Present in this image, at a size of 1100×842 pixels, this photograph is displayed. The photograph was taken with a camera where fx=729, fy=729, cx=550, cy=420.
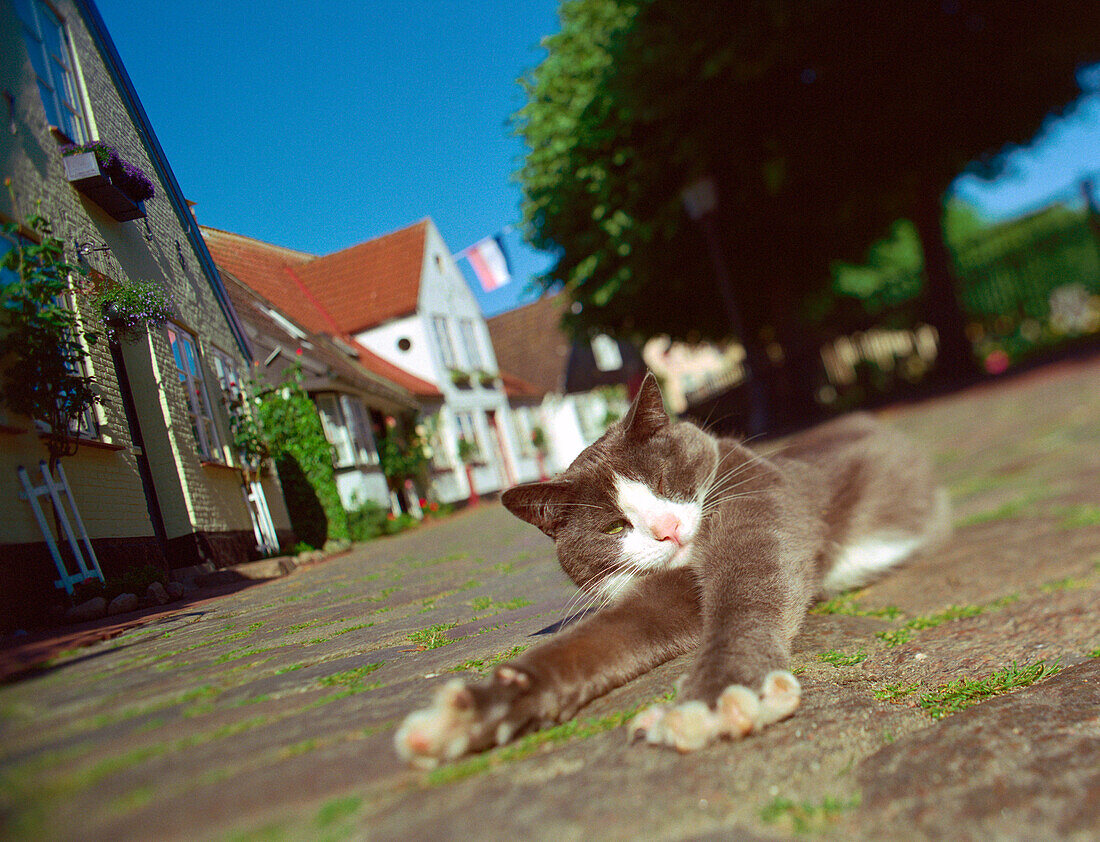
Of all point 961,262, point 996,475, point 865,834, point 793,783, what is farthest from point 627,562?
point 961,262

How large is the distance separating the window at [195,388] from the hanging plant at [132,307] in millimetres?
60

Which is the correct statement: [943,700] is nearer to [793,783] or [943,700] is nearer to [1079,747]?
[1079,747]

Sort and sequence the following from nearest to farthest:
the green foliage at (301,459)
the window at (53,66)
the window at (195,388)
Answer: the window at (53,66), the window at (195,388), the green foliage at (301,459)

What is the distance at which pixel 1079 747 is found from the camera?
4.67ft

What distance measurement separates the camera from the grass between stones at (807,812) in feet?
3.80

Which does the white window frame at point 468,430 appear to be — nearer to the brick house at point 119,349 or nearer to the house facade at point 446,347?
the house facade at point 446,347

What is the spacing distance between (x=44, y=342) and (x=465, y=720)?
3.88 ft

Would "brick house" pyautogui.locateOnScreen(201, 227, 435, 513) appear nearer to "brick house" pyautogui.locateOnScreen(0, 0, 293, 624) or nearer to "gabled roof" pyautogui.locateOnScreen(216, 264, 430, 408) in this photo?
"gabled roof" pyautogui.locateOnScreen(216, 264, 430, 408)

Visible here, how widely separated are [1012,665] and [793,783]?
1292 mm

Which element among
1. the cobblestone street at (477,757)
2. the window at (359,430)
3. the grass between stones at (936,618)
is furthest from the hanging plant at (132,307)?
the grass between stones at (936,618)

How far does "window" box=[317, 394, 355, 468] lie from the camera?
9.17 ft

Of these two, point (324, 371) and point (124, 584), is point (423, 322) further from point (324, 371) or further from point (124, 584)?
point (124, 584)

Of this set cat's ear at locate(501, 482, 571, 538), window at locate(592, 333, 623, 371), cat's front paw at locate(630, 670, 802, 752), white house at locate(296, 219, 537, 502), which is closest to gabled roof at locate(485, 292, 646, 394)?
window at locate(592, 333, 623, 371)

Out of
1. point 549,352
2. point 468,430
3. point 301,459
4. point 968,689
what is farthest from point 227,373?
point 549,352
